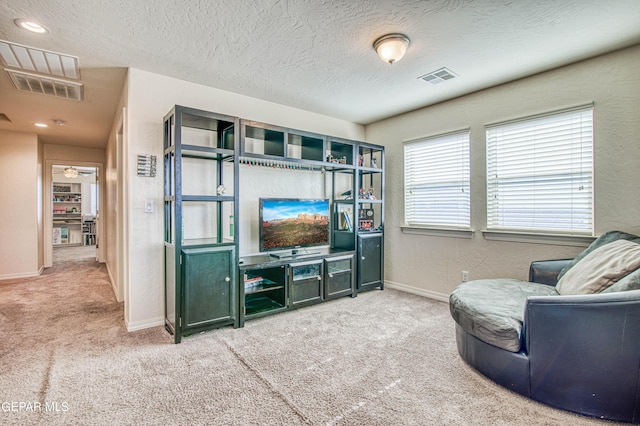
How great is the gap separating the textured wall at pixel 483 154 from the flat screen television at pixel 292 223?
119cm

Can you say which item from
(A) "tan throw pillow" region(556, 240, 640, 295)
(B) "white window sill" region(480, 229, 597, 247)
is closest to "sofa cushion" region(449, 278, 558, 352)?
(A) "tan throw pillow" region(556, 240, 640, 295)

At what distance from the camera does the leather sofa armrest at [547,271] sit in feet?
8.87

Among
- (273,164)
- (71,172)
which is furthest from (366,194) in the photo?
(71,172)

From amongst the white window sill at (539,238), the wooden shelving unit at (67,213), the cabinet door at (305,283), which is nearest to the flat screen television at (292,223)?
the cabinet door at (305,283)

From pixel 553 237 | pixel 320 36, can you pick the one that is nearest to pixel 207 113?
pixel 320 36

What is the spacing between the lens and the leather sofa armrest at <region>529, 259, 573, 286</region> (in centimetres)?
270

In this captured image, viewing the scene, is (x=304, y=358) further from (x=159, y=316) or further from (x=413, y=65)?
(x=413, y=65)

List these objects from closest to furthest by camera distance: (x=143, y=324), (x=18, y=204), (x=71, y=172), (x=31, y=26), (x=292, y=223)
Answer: (x=31, y=26) → (x=143, y=324) → (x=292, y=223) → (x=18, y=204) → (x=71, y=172)

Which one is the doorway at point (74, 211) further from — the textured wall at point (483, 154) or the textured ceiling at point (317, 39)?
the textured wall at point (483, 154)

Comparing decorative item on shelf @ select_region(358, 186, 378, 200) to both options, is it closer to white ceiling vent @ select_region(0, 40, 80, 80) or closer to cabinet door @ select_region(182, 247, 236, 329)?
cabinet door @ select_region(182, 247, 236, 329)

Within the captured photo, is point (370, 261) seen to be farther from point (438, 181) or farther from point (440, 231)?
point (438, 181)

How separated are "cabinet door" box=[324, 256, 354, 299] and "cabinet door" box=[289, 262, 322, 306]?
116mm

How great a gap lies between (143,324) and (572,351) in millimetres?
3406

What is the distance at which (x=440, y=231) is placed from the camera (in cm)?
396
